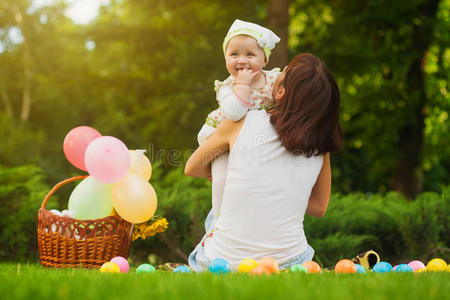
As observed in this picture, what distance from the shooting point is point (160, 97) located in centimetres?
1259

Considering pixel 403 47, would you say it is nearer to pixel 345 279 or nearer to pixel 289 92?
pixel 289 92

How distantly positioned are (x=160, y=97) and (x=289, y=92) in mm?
9699

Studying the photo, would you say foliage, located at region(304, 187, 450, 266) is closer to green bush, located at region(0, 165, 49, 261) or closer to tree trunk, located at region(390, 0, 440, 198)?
green bush, located at region(0, 165, 49, 261)

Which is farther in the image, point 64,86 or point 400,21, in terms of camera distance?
point 64,86

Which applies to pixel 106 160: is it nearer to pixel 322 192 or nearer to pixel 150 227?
pixel 150 227

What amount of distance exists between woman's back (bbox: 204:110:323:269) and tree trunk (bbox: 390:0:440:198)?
29.5ft

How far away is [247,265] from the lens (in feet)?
9.71

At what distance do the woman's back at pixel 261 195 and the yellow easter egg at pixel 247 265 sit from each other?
0.16 metres

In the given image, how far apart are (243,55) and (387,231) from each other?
8.68ft

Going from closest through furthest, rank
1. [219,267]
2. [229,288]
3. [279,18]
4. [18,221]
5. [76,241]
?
[229,288], [219,267], [76,241], [18,221], [279,18]

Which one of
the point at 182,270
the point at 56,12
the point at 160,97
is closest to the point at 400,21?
the point at 160,97

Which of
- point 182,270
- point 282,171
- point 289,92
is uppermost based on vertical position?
point 289,92

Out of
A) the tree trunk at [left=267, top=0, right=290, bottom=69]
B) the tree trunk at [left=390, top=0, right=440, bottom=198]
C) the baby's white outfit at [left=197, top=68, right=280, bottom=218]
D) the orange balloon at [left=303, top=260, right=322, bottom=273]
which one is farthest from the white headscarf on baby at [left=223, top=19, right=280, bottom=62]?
the tree trunk at [left=390, top=0, right=440, bottom=198]

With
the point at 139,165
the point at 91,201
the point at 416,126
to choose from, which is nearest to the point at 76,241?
the point at 91,201
